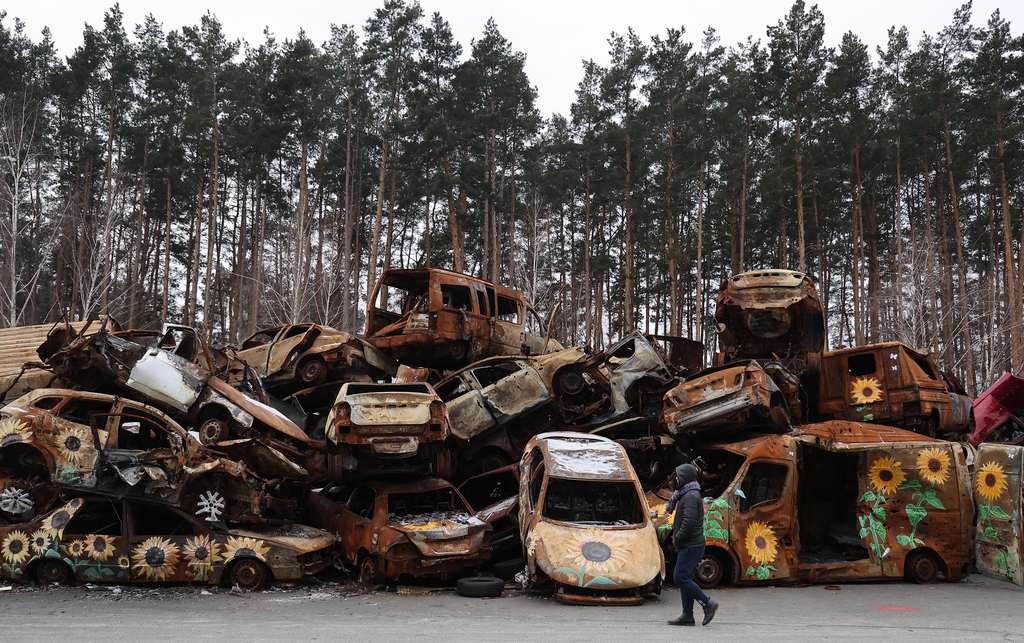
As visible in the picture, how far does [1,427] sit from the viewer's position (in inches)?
344

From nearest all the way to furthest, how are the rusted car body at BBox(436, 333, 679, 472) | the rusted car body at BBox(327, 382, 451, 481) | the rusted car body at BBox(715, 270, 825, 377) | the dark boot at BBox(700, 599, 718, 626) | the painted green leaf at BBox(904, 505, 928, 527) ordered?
the dark boot at BBox(700, 599, 718, 626) < the rusted car body at BBox(327, 382, 451, 481) < the painted green leaf at BBox(904, 505, 928, 527) < the rusted car body at BBox(436, 333, 679, 472) < the rusted car body at BBox(715, 270, 825, 377)

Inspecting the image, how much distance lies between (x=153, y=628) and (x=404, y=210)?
28364mm

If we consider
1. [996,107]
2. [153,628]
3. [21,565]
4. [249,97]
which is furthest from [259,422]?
[996,107]

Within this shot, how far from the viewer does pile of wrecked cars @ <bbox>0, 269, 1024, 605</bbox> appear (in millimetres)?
8750

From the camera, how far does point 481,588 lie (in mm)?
8797

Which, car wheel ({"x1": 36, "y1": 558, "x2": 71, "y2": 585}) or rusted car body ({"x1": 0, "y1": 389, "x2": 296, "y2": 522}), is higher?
rusted car body ({"x1": 0, "y1": 389, "x2": 296, "y2": 522})

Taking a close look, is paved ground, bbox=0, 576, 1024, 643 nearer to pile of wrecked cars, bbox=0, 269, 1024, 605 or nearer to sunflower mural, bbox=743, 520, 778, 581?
sunflower mural, bbox=743, 520, 778, 581

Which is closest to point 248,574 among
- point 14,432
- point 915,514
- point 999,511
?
point 14,432

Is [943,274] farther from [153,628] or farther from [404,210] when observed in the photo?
[153,628]

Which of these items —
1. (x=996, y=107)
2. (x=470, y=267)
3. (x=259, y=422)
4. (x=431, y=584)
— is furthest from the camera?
(x=470, y=267)

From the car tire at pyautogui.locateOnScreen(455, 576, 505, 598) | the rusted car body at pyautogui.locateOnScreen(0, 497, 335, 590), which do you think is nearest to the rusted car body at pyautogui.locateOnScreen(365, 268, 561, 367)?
the rusted car body at pyautogui.locateOnScreen(0, 497, 335, 590)

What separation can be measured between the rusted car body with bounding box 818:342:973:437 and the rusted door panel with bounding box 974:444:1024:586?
2.81m

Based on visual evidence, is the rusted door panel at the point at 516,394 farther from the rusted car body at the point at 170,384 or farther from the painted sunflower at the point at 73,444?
the painted sunflower at the point at 73,444

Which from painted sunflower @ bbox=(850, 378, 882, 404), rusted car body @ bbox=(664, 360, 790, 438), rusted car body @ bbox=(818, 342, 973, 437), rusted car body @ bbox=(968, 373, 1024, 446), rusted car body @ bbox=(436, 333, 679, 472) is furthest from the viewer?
rusted car body @ bbox=(968, 373, 1024, 446)
